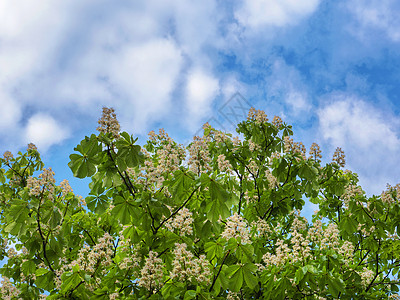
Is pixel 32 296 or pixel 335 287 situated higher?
pixel 32 296

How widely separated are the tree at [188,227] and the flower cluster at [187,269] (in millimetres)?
17

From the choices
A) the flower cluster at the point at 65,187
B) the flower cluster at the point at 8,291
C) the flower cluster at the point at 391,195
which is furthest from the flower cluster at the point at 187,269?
the flower cluster at the point at 391,195

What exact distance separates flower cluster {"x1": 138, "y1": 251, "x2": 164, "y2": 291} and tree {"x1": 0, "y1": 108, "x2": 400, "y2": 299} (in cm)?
2

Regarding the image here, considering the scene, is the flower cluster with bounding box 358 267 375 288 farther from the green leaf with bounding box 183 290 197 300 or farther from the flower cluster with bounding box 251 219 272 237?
the green leaf with bounding box 183 290 197 300

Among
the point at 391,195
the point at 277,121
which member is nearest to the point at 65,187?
the point at 277,121

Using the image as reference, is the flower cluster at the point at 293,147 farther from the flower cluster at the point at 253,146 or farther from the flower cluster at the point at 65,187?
the flower cluster at the point at 65,187

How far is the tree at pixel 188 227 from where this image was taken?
429 centimetres

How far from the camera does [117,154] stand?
4707 mm

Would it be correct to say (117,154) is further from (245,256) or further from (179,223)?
(245,256)

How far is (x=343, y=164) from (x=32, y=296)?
7169mm

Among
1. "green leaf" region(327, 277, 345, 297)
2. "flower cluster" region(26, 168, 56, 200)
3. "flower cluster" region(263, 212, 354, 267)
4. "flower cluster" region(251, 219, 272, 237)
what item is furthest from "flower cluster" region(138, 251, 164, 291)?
"flower cluster" region(251, 219, 272, 237)

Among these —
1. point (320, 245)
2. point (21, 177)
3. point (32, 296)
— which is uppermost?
point (21, 177)

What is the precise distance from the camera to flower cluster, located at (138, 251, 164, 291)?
13.9ft

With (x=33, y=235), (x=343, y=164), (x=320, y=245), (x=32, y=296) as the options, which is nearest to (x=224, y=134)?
(x=343, y=164)
